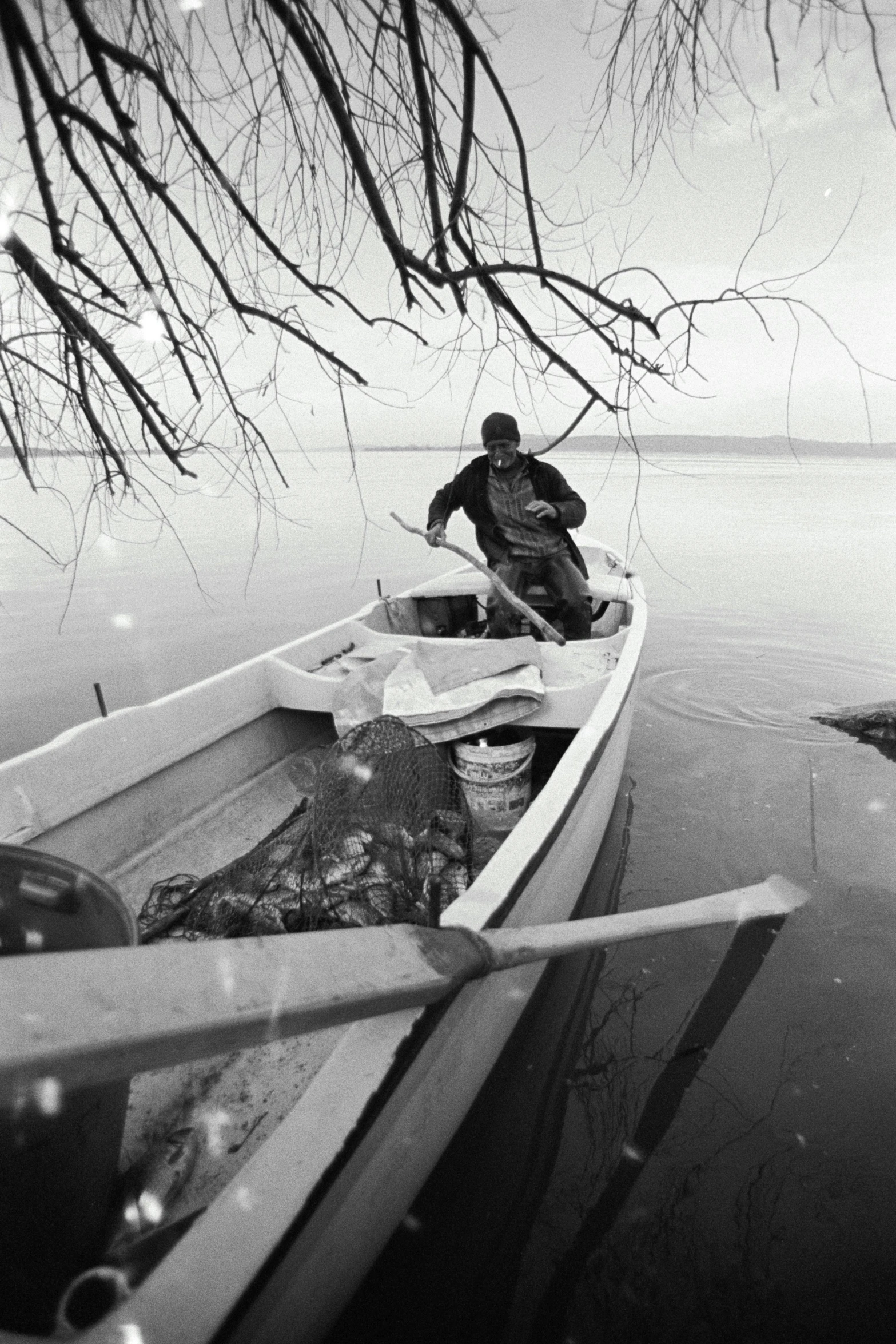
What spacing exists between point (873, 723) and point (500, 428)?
4641mm

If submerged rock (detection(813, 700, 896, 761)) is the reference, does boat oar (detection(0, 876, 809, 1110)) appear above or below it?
above

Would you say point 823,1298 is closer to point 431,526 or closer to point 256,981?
point 256,981

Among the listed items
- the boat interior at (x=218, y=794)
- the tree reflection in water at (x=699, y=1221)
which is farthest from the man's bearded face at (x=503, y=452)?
the tree reflection in water at (x=699, y=1221)

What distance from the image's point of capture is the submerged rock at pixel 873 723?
20.8 ft

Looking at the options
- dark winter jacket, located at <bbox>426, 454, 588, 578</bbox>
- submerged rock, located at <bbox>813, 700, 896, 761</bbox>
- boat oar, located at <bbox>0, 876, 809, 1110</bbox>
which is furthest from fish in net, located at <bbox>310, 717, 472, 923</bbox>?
submerged rock, located at <bbox>813, 700, 896, 761</bbox>

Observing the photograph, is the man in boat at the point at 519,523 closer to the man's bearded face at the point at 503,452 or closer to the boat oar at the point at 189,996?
the man's bearded face at the point at 503,452

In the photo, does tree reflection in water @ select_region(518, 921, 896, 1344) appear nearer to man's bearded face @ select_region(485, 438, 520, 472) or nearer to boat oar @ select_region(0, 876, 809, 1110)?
boat oar @ select_region(0, 876, 809, 1110)

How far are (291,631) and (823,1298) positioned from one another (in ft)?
36.2

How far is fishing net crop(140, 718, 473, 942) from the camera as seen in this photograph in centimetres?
284

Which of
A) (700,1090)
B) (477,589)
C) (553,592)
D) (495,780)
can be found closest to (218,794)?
(495,780)

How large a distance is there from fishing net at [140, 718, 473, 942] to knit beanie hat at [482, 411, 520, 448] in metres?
3.37

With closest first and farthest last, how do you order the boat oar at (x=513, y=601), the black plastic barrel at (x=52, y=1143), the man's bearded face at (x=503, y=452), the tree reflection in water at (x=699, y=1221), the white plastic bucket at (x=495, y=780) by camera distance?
the black plastic barrel at (x=52, y=1143)
the tree reflection in water at (x=699, y=1221)
the white plastic bucket at (x=495, y=780)
the boat oar at (x=513, y=601)
the man's bearded face at (x=503, y=452)

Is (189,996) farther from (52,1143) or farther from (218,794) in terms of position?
(218,794)

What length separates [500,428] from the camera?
18.7 feet
